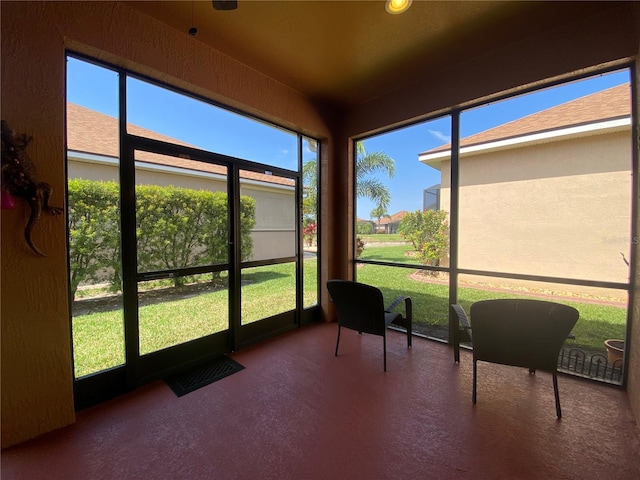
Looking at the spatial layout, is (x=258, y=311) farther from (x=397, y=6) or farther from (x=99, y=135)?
(x=397, y=6)

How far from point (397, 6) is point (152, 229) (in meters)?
2.70

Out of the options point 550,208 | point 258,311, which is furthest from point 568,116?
point 258,311

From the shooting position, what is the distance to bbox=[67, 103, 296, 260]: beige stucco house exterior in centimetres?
192

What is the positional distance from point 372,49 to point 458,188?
1.68 metres

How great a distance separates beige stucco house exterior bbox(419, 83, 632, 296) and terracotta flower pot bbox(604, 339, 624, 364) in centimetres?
44

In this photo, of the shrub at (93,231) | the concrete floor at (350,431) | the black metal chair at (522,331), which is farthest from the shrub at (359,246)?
the shrub at (93,231)

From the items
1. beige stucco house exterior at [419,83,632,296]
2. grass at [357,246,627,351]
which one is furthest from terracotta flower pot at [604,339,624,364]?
beige stucco house exterior at [419,83,632,296]

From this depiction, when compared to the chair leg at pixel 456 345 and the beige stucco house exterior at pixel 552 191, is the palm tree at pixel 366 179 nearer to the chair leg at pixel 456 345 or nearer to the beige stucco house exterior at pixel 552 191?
the beige stucco house exterior at pixel 552 191

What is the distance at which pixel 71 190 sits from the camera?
188 cm

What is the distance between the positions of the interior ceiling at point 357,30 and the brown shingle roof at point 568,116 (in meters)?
0.79

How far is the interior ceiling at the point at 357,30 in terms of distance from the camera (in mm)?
1945

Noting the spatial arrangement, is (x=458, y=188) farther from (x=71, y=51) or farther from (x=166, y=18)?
(x=71, y=51)

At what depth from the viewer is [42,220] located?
1.62 meters

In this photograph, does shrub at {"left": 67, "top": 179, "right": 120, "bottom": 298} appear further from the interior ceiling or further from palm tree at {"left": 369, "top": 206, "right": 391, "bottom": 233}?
palm tree at {"left": 369, "top": 206, "right": 391, "bottom": 233}
